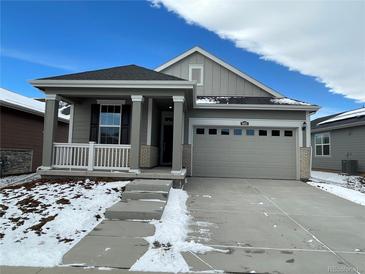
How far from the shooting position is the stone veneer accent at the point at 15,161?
11828 mm

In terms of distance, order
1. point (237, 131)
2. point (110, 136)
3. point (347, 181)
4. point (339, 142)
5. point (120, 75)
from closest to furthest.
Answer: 1. point (120, 75)
2. point (110, 136)
3. point (237, 131)
4. point (347, 181)
5. point (339, 142)

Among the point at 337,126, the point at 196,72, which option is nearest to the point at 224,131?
the point at 196,72

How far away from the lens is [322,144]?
1961cm

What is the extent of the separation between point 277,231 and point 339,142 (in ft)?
48.3

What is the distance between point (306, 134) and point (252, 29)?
6165mm

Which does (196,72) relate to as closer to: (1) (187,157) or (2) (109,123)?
(1) (187,157)

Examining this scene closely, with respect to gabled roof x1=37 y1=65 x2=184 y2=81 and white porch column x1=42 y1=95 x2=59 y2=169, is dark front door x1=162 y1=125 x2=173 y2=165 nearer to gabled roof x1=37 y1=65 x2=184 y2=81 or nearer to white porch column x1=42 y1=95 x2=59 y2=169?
gabled roof x1=37 y1=65 x2=184 y2=81

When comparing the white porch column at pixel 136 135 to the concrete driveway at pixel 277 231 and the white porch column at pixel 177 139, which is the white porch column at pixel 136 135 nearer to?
the white porch column at pixel 177 139

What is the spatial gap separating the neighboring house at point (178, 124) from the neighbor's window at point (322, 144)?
673 cm

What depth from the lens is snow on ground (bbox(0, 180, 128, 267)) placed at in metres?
4.02

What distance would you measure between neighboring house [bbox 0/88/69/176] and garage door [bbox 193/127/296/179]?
7.75 metres

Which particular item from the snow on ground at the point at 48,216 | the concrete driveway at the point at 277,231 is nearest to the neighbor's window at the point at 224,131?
the concrete driveway at the point at 277,231

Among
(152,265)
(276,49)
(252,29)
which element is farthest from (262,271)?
(276,49)

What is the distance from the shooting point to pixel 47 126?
9.27 metres
